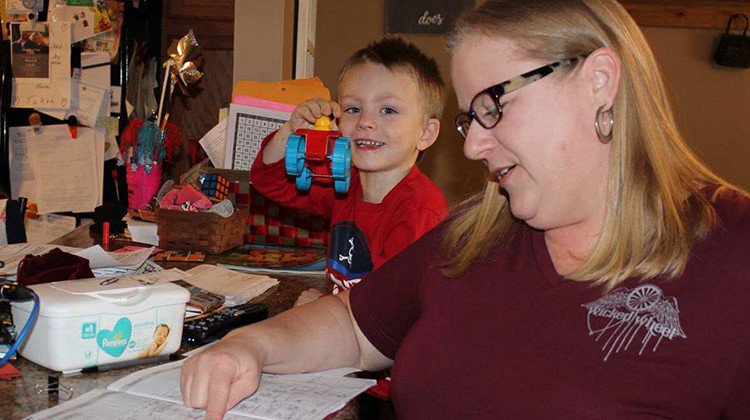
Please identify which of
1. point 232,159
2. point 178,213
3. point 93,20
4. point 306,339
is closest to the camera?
point 306,339

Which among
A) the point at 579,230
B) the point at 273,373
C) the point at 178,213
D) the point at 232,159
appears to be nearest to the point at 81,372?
the point at 273,373

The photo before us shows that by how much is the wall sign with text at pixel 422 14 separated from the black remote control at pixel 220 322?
2128 millimetres

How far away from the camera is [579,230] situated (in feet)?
3.28

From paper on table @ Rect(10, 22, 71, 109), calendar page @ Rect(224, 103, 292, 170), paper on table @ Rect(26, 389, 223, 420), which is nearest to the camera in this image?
paper on table @ Rect(26, 389, 223, 420)

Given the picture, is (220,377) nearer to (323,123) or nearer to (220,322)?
(220,322)

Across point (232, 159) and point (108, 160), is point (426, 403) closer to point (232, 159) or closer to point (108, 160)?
point (232, 159)

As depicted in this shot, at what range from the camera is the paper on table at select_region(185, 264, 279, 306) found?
1.35 meters

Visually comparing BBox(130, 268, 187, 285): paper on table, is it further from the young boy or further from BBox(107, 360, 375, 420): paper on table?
the young boy

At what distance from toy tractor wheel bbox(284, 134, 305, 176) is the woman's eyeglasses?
1.87ft

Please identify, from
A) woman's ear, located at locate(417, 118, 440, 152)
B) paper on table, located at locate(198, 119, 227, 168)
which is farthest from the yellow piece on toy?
paper on table, located at locate(198, 119, 227, 168)

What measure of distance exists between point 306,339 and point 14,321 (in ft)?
1.36

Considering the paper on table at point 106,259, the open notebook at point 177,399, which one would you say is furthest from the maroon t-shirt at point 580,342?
the paper on table at point 106,259

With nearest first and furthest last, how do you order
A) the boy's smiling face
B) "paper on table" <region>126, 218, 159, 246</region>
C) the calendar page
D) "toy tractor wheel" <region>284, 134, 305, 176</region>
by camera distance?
"toy tractor wheel" <region>284, 134, 305, 176</region> < the boy's smiling face < "paper on table" <region>126, 218, 159, 246</region> < the calendar page

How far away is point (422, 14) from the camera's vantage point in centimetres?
317
